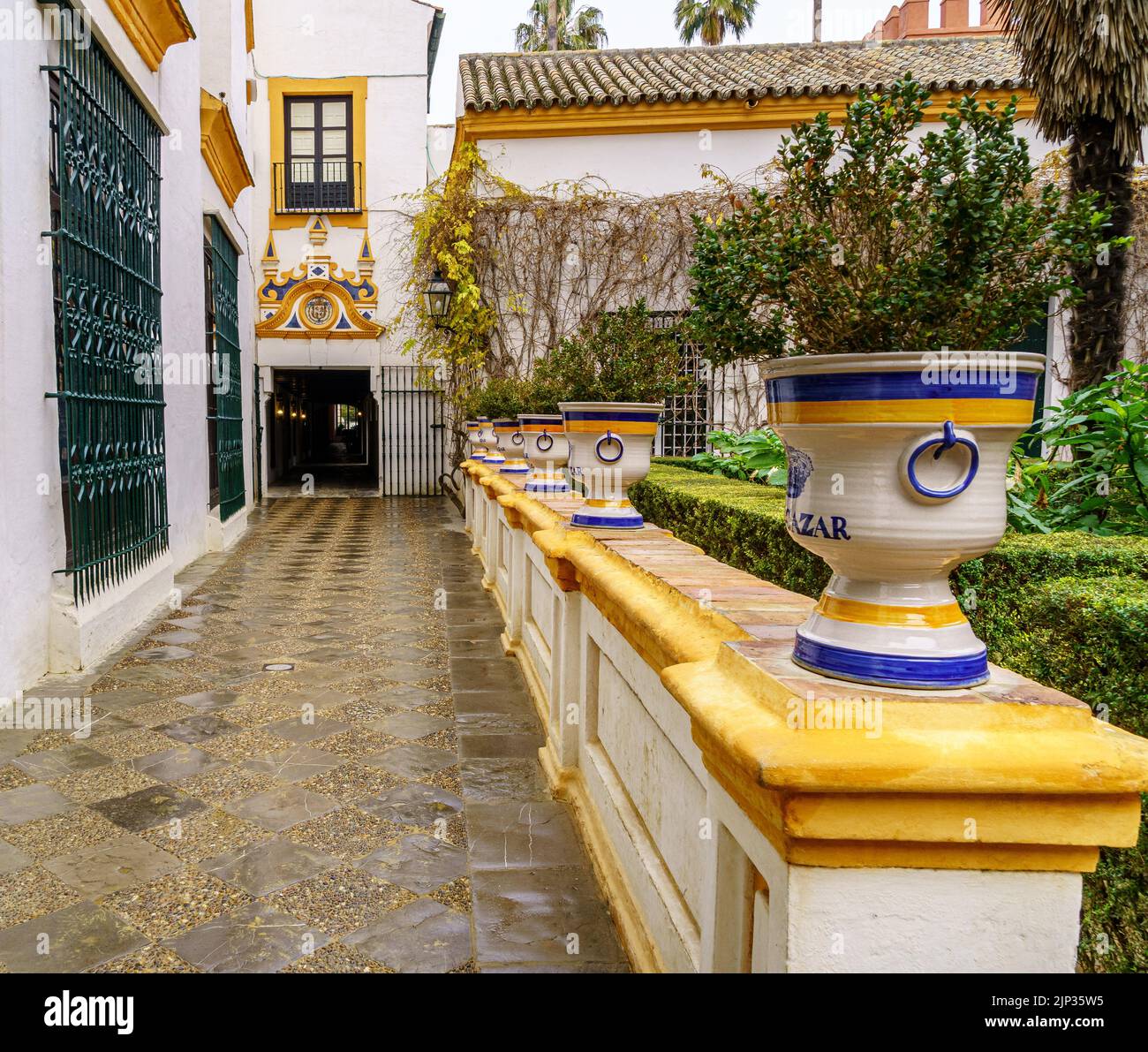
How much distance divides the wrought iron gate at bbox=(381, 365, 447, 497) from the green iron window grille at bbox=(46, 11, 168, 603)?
354 inches

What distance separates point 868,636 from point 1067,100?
20.9ft

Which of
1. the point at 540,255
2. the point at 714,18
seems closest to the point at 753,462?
the point at 540,255

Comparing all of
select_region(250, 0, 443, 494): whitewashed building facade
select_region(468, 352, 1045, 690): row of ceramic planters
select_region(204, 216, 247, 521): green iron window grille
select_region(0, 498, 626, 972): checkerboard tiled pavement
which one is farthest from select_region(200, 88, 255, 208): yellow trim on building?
select_region(468, 352, 1045, 690): row of ceramic planters

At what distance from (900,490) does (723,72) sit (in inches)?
589

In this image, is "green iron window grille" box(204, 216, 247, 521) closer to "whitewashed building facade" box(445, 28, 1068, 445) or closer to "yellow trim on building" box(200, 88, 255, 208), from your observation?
"yellow trim on building" box(200, 88, 255, 208)

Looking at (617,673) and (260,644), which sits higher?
(617,673)

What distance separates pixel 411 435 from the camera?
54.4ft

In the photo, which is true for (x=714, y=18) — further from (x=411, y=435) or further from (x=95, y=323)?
(x=95, y=323)

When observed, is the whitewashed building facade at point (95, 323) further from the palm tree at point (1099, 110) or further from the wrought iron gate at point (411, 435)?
the wrought iron gate at point (411, 435)

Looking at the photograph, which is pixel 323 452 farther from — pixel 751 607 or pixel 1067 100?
pixel 751 607

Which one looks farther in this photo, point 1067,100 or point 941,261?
point 1067,100

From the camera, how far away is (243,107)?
13.2 metres

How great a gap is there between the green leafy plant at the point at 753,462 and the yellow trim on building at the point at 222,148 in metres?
6.31
